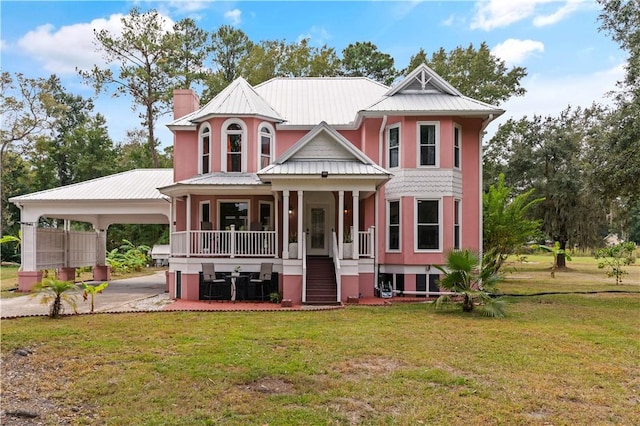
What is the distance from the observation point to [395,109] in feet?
53.4

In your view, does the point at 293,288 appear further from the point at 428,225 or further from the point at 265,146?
the point at 265,146

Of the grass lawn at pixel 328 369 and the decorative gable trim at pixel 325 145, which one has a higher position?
the decorative gable trim at pixel 325 145

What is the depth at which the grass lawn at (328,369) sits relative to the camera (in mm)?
5664

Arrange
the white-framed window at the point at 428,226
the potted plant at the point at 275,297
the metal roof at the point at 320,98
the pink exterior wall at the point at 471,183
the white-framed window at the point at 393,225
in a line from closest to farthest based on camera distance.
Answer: the potted plant at the point at 275,297 → the white-framed window at the point at 428,226 → the white-framed window at the point at 393,225 → the pink exterior wall at the point at 471,183 → the metal roof at the point at 320,98

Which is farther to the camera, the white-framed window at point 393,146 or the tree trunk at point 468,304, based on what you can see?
the white-framed window at point 393,146

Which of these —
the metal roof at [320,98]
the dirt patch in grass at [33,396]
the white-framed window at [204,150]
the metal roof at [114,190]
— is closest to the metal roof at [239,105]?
the white-framed window at [204,150]

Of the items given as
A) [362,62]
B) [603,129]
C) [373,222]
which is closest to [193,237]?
[373,222]

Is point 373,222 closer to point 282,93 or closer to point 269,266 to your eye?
point 269,266

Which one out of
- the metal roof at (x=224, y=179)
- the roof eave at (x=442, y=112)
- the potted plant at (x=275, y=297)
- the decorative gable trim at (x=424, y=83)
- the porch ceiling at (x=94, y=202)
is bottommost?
the potted plant at (x=275, y=297)

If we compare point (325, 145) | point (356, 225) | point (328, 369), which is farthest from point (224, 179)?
point (328, 369)

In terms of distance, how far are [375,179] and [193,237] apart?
685 centimetres

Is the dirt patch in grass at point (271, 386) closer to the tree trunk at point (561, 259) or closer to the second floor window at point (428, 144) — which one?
the second floor window at point (428, 144)

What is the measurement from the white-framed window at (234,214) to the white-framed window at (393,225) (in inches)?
218

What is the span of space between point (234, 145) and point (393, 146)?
241 inches
